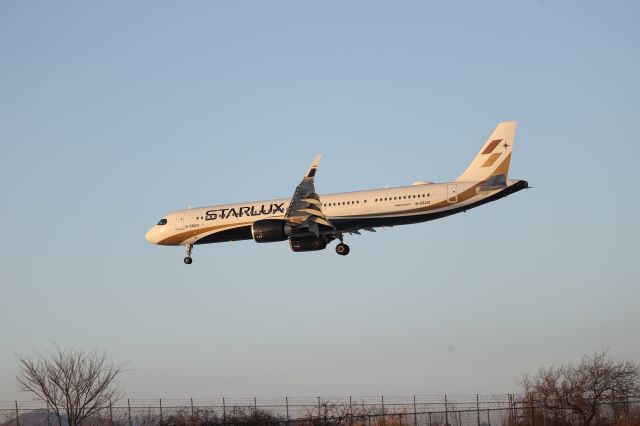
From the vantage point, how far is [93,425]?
3750 centimetres

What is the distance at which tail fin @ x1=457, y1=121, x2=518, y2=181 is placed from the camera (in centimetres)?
5336

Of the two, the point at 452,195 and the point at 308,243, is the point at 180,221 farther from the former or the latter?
the point at 452,195

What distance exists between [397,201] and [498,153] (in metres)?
6.31

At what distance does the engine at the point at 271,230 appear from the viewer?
5369 cm

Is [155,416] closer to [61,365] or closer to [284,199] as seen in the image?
[61,365]

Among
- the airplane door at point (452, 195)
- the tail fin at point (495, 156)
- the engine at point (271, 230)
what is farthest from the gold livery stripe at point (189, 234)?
the tail fin at point (495, 156)

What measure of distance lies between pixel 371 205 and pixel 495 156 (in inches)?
290

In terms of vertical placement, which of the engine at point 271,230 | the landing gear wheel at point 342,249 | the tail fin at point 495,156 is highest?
the tail fin at point 495,156

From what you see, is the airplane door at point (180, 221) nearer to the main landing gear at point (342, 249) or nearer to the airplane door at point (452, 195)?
the main landing gear at point (342, 249)

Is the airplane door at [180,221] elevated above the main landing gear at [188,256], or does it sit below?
above

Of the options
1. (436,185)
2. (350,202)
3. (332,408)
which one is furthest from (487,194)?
(332,408)

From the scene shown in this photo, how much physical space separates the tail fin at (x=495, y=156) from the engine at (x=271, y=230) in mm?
10012

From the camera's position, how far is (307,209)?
53656 millimetres

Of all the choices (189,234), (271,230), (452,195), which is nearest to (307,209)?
(271,230)
